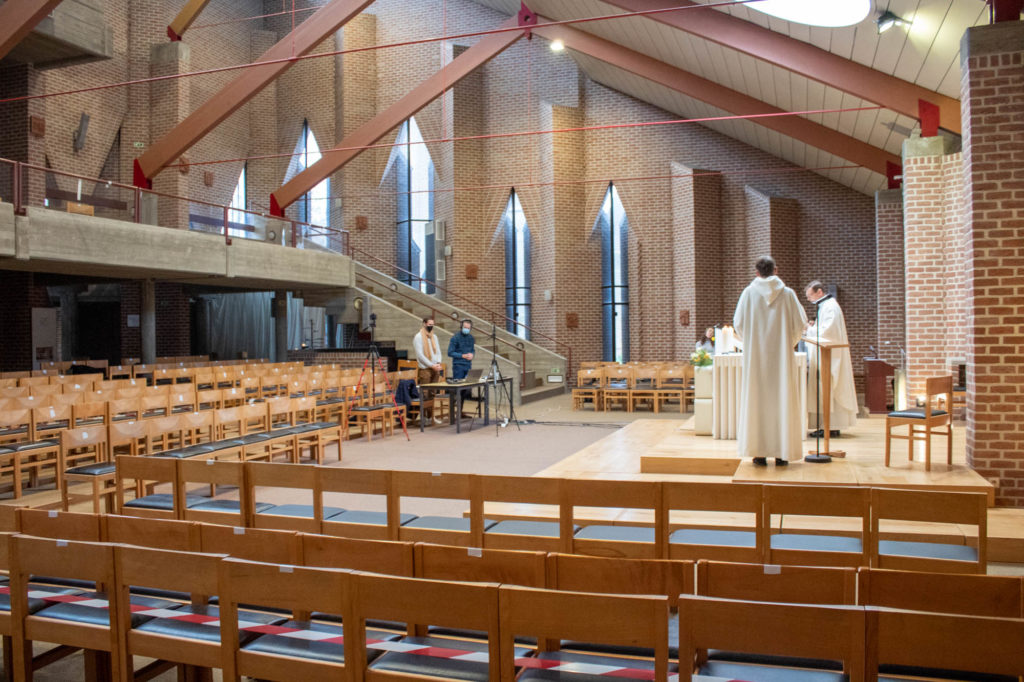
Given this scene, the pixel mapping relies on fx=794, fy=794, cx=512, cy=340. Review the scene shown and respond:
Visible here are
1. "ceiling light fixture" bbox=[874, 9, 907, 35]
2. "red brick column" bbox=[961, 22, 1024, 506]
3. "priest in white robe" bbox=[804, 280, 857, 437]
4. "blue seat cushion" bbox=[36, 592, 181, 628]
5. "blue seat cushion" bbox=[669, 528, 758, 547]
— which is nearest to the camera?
"blue seat cushion" bbox=[36, 592, 181, 628]

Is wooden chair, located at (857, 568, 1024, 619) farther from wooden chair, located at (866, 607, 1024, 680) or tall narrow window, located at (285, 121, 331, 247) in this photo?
tall narrow window, located at (285, 121, 331, 247)

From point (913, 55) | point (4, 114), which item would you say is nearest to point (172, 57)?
point (4, 114)

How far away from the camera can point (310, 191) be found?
74.8ft

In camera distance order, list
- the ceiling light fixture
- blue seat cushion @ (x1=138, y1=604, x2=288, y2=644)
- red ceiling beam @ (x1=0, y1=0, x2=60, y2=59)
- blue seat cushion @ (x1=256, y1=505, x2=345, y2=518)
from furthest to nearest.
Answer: red ceiling beam @ (x1=0, y1=0, x2=60, y2=59)
the ceiling light fixture
blue seat cushion @ (x1=256, y1=505, x2=345, y2=518)
blue seat cushion @ (x1=138, y1=604, x2=288, y2=644)

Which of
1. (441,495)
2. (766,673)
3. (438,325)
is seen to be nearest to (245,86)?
(438,325)

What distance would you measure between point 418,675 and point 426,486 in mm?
1806

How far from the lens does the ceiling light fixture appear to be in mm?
8438

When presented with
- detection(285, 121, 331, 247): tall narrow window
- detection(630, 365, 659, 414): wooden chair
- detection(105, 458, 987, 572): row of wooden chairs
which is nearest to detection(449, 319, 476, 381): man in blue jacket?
detection(630, 365, 659, 414): wooden chair

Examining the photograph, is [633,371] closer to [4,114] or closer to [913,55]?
[913,55]

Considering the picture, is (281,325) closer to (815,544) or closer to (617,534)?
(617,534)

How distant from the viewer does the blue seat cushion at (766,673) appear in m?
2.50

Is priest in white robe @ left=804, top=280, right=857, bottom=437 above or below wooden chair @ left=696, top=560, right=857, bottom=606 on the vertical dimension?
above

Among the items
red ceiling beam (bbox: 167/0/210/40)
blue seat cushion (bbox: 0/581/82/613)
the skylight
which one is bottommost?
blue seat cushion (bbox: 0/581/82/613)

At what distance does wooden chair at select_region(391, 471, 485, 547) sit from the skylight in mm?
7770
